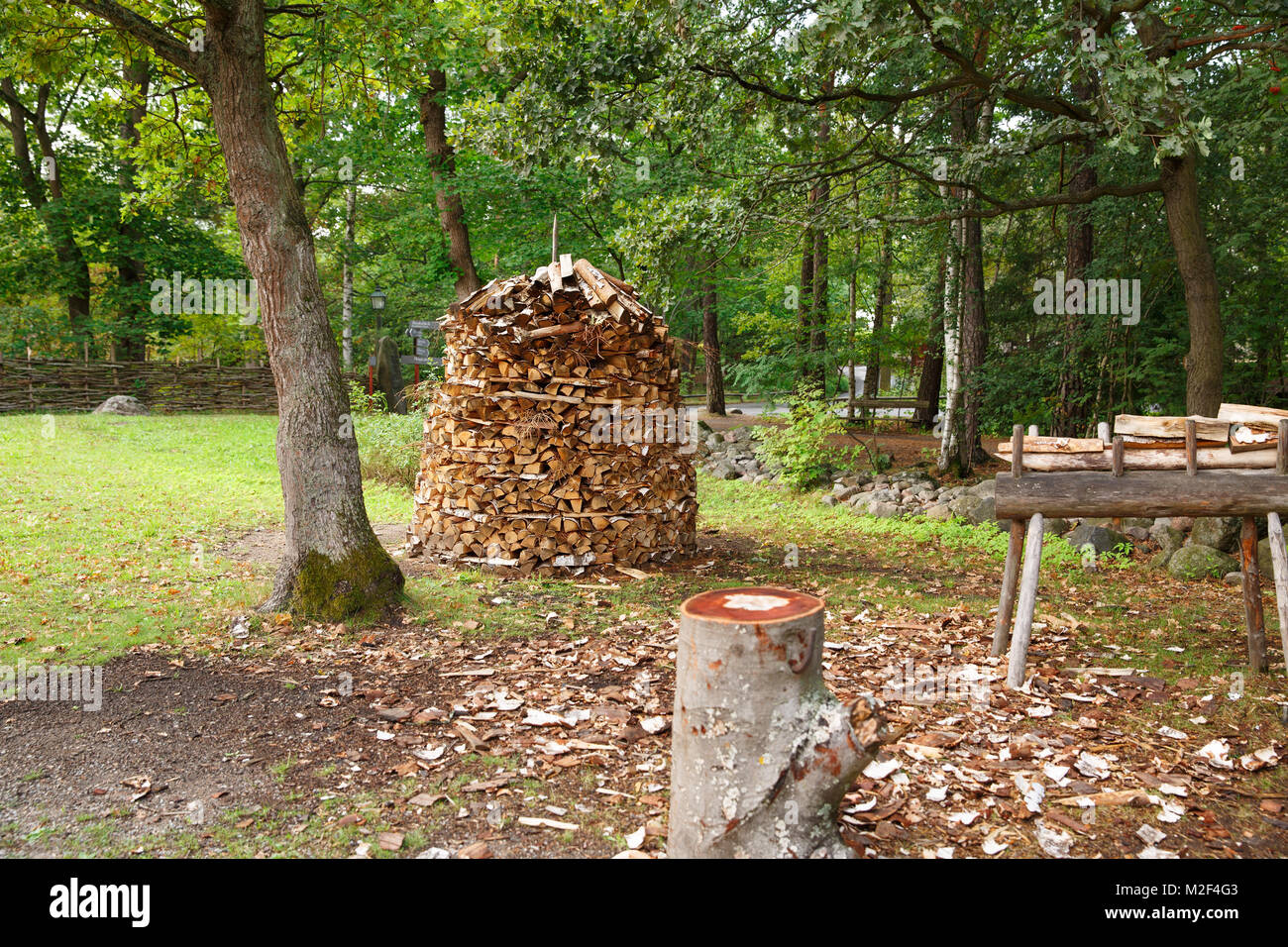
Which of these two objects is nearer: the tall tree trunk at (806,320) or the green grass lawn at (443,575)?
the green grass lawn at (443,575)

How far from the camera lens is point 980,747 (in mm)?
4004

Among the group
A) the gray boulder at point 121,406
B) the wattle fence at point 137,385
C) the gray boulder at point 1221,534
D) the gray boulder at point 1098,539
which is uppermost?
the wattle fence at point 137,385

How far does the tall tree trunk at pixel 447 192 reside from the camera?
627 inches

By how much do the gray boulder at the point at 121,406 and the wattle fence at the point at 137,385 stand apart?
47cm

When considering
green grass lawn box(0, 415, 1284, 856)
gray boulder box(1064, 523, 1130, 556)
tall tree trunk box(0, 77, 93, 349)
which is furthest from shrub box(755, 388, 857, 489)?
tall tree trunk box(0, 77, 93, 349)

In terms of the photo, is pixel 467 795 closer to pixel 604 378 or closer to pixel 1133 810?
pixel 1133 810

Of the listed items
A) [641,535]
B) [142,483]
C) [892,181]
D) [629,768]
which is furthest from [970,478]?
[142,483]

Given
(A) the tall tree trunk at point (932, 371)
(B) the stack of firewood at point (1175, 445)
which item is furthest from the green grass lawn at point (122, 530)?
(A) the tall tree trunk at point (932, 371)

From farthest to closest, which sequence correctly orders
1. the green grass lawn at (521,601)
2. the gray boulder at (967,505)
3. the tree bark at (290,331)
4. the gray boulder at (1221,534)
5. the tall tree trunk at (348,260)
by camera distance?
1. the tall tree trunk at (348,260)
2. the gray boulder at (967,505)
3. the gray boulder at (1221,534)
4. the tree bark at (290,331)
5. the green grass lawn at (521,601)

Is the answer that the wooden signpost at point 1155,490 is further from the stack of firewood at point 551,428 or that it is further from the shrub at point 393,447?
the shrub at point 393,447

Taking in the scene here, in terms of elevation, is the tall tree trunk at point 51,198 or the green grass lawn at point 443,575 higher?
the tall tree trunk at point 51,198

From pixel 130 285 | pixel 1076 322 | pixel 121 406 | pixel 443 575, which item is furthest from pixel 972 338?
pixel 130 285

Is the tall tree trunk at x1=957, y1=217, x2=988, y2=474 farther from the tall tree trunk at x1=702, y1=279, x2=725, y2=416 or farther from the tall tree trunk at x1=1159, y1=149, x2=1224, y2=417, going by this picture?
the tall tree trunk at x1=702, y1=279, x2=725, y2=416

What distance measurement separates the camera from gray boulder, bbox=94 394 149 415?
19.8 m
